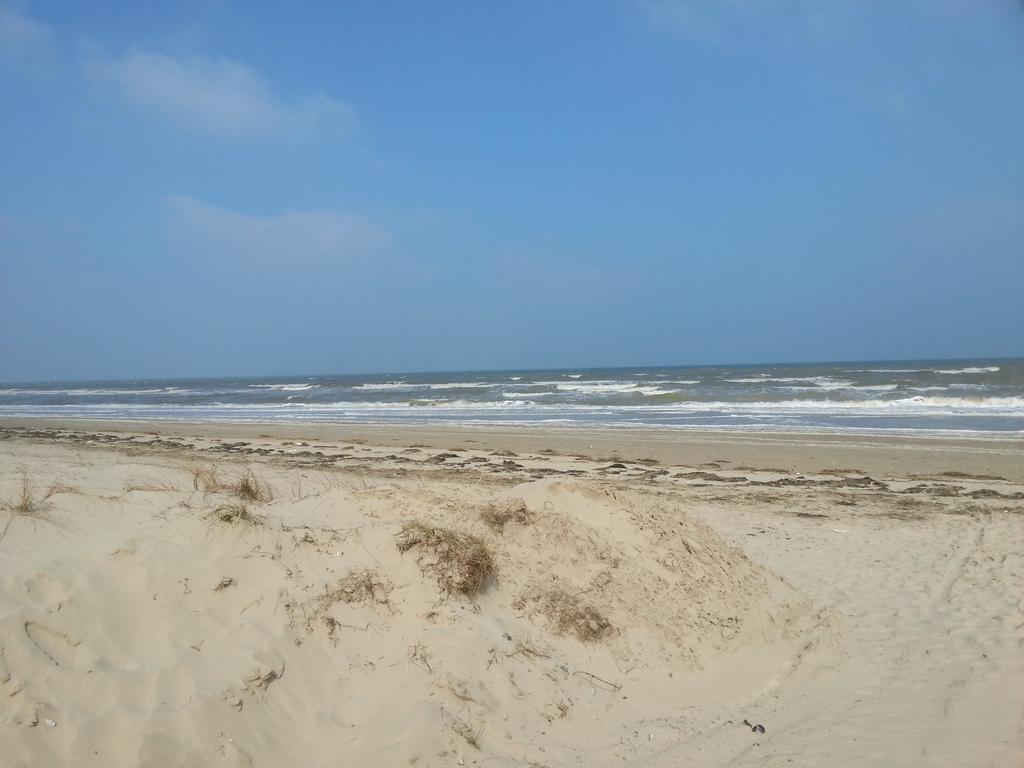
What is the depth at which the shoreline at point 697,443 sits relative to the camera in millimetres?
14461

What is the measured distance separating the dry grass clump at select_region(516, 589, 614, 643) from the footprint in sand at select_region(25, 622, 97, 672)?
2.72 metres

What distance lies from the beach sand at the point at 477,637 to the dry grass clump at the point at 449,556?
0.06 ft

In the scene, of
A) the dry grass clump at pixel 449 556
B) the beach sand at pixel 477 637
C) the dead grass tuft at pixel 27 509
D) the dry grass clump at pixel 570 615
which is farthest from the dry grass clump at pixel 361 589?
the dead grass tuft at pixel 27 509

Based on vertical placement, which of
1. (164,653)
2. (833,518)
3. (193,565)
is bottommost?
(833,518)

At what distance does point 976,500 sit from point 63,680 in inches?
479

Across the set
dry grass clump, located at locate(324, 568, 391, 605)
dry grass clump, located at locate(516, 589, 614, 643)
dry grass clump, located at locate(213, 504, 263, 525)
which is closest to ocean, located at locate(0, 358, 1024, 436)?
dry grass clump, located at locate(516, 589, 614, 643)

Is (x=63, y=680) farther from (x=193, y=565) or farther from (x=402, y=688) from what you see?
(x=402, y=688)

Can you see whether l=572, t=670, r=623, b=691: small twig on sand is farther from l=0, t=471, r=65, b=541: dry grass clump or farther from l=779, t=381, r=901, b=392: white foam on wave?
l=779, t=381, r=901, b=392: white foam on wave

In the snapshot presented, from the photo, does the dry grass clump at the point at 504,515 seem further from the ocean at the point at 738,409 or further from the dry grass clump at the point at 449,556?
the ocean at the point at 738,409

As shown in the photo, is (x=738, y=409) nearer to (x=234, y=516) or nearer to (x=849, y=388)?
(x=849, y=388)

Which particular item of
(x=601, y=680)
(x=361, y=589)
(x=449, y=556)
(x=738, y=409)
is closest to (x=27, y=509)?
(x=361, y=589)

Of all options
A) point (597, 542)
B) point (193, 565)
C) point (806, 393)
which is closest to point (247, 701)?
point (193, 565)

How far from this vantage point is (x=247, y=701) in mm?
3566

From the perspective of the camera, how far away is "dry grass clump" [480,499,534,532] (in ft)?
18.7
